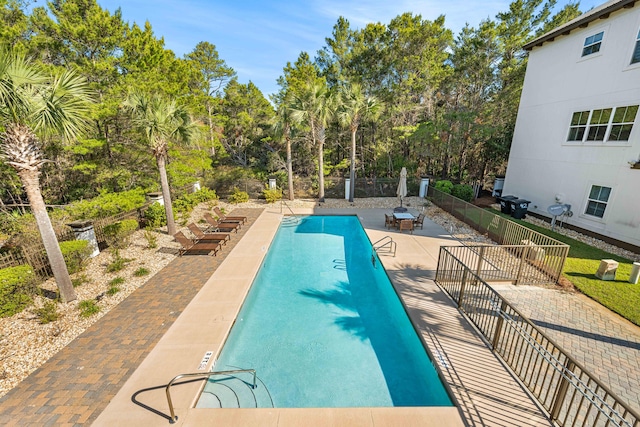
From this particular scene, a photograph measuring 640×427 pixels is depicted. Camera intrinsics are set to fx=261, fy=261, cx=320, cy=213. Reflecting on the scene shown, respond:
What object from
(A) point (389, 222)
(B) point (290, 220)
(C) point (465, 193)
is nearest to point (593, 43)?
(C) point (465, 193)

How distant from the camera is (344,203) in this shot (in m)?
20.1

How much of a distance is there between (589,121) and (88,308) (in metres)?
20.7

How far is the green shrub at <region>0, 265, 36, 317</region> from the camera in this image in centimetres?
647

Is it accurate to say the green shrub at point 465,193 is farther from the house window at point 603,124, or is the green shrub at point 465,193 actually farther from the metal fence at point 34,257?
the metal fence at point 34,257

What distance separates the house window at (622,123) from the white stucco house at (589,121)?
33 millimetres

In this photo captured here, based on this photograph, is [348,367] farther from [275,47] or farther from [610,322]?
[275,47]

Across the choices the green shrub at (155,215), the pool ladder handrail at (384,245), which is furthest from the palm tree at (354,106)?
the green shrub at (155,215)

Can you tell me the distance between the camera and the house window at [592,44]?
460 inches

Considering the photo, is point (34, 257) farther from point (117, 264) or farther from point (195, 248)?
point (195, 248)

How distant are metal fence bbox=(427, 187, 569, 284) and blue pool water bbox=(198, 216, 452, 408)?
138 inches

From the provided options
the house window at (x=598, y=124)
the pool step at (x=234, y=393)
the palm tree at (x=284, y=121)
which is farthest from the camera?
the palm tree at (x=284, y=121)

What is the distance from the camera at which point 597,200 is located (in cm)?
1195

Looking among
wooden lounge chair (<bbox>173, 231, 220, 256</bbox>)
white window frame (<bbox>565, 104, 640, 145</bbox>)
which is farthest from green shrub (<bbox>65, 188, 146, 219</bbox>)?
white window frame (<bbox>565, 104, 640, 145</bbox>)

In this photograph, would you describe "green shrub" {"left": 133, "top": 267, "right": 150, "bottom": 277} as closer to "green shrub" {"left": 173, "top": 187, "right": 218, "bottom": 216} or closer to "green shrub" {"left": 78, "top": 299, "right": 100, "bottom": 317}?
"green shrub" {"left": 78, "top": 299, "right": 100, "bottom": 317}
